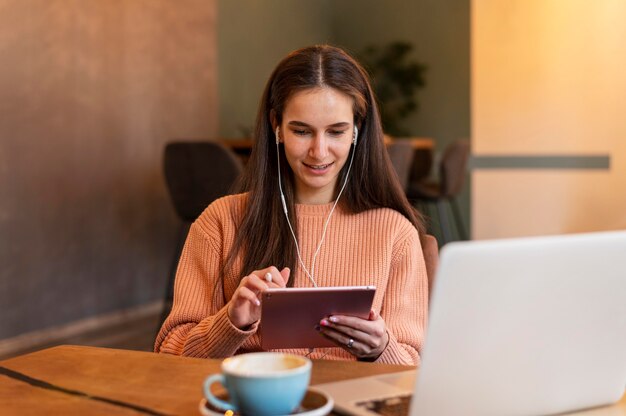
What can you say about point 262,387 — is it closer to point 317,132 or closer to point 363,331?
point 363,331

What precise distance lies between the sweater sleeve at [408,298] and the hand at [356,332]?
18 cm

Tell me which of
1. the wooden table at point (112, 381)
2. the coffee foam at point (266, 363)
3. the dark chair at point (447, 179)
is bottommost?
the dark chair at point (447, 179)

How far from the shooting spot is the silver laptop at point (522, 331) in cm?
87

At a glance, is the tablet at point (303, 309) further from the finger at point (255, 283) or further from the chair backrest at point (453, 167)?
the chair backrest at point (453, 167)

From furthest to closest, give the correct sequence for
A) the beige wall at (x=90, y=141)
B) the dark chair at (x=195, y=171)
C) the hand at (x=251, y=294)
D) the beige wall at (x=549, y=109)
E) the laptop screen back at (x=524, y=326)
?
the dark chair at (x=195, y=171) < the beige wall at (x=90, y=141) < the beige wall at (x=549, y=109) < the hand at (x=251, y=294) < the laptop screen back at (x=524, y=326)

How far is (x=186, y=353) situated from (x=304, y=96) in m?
0.54

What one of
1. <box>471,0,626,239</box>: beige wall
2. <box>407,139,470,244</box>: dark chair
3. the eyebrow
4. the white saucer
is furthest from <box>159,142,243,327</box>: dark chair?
the white saucer

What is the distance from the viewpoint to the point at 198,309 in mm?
1642

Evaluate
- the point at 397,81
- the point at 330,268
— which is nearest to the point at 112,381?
the point at 330,268

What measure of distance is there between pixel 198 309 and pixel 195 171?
2.71 m

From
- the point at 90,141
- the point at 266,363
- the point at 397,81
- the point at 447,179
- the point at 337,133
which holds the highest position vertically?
the point at 397,81

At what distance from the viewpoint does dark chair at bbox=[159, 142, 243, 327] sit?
4262mm

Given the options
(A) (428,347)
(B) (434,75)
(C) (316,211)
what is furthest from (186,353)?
(B) (434,75)

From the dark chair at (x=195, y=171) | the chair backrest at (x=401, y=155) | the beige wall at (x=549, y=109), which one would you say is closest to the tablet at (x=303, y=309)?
the beige wall at (x=549, y=109)
